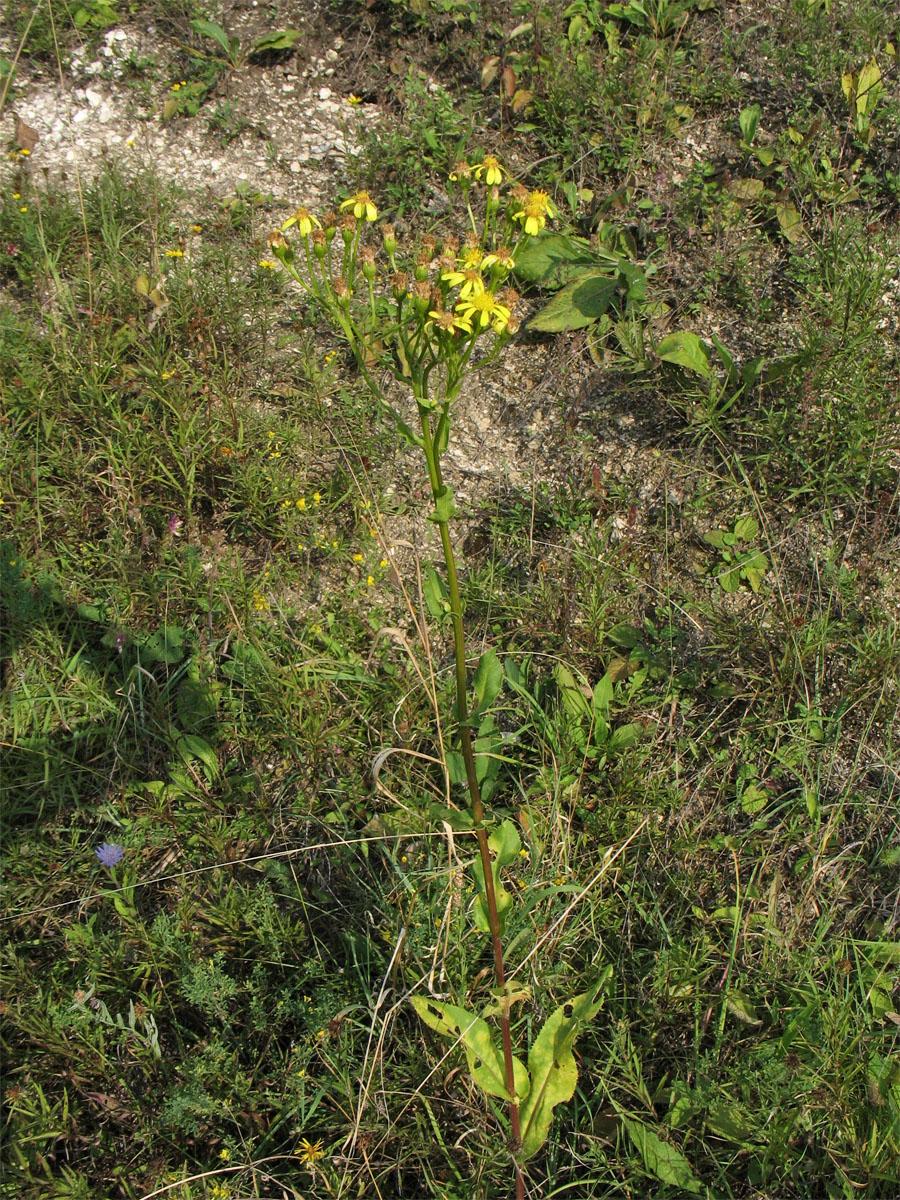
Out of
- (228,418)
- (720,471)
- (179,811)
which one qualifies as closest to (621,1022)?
(179,811)

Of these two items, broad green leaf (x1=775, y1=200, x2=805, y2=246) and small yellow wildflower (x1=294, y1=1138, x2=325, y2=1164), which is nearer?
small yellow wildflower (x1=294, y1=1138, x2=325, y2=1164)

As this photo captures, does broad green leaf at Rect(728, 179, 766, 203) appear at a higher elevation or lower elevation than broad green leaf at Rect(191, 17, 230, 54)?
lower

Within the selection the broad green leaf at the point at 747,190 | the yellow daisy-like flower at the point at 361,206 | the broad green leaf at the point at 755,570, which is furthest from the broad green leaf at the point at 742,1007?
the broad green leaf at the point at 747,190

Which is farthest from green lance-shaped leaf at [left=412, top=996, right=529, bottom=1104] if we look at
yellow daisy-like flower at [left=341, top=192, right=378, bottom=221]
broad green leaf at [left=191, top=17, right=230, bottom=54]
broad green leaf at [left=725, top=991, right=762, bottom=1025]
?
broad green leaf at [left=191, top=17, right=230, bottom=54]

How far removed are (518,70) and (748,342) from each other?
169cm

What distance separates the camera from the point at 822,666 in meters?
2.48

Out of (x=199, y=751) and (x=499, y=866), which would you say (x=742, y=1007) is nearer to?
(x=499, y=866)

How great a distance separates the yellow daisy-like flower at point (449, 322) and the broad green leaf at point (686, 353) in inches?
63.1

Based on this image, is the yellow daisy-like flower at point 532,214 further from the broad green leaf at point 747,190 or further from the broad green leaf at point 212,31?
the broad green leaf at point 212,31

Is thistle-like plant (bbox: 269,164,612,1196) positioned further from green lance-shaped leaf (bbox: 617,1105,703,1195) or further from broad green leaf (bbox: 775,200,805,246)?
broad green leaf (bbox: 775,200,805,246)

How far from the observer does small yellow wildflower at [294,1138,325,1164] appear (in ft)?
6.01

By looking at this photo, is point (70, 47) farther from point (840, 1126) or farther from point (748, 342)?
point (840, 1126)

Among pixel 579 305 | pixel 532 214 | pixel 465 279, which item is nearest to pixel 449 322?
pixel 465 279

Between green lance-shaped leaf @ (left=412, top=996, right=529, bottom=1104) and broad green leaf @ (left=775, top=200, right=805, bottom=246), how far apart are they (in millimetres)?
2947
